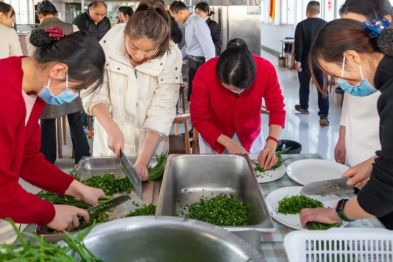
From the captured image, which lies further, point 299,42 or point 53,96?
point 299,42

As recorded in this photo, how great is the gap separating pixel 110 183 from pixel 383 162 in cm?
109

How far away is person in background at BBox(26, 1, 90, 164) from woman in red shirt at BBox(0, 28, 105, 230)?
2.23m

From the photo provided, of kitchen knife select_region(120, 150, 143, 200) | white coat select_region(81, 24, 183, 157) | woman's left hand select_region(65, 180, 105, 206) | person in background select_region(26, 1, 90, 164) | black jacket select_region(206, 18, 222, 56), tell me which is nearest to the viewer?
woman's left hand select_region(65, 180, 105, 206)

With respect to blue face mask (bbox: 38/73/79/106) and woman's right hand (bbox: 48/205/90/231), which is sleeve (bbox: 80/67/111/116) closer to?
blue face mask (bbox: 38/73/79/106)

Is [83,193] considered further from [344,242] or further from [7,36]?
[7,36]

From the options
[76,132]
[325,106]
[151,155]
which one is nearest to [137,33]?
[151,155]

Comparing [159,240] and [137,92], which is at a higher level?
[137,92]

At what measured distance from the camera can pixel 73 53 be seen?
123cm

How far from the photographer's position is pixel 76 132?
12.6 feet

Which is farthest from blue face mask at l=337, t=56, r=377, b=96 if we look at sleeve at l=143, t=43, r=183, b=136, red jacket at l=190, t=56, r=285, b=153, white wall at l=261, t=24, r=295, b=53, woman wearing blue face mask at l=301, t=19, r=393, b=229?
white wall at l=261, t=24, r=295, b=53

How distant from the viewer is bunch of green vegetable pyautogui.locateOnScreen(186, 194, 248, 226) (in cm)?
139

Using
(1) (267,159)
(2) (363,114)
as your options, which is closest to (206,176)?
(1) (267,159)

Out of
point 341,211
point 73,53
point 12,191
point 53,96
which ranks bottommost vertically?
point 341,211

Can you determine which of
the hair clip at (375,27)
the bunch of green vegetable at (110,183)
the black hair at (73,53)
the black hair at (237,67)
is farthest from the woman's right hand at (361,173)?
the black hair at (73,53)
